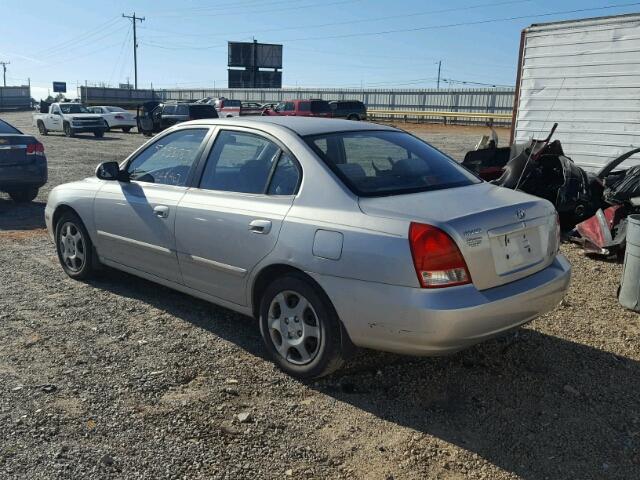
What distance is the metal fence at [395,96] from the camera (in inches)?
1662

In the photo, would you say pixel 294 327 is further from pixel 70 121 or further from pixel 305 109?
pixel 70 121

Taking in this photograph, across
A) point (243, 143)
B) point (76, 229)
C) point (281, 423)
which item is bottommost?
point (281, 423)

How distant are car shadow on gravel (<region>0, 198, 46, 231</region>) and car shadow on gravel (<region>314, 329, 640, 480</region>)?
6.41 meters

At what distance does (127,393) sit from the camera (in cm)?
366

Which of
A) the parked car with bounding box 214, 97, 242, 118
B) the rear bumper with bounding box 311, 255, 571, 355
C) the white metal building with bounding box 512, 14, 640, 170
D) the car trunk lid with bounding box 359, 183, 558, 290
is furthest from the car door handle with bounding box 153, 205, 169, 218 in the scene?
the parked car with bounding box 214, 97, 242, 118

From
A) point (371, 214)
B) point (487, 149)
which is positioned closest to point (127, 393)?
point (371, 214)

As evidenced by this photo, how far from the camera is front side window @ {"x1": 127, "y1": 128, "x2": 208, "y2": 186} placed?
4680mm

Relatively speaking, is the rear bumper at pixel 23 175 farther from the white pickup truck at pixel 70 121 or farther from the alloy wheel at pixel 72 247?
the white pickup truck at pixel 70 121

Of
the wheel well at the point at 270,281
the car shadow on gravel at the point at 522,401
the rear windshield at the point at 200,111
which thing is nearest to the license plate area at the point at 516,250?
the car shadow on gravel at the point at 522,401

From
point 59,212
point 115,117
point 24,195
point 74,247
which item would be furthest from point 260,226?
point 115,117

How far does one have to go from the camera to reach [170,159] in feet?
16.2

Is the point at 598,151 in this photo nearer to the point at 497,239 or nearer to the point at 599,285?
the point at 599,285

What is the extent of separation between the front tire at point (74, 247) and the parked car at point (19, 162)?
15.0 feet

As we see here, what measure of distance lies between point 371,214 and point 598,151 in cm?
803
